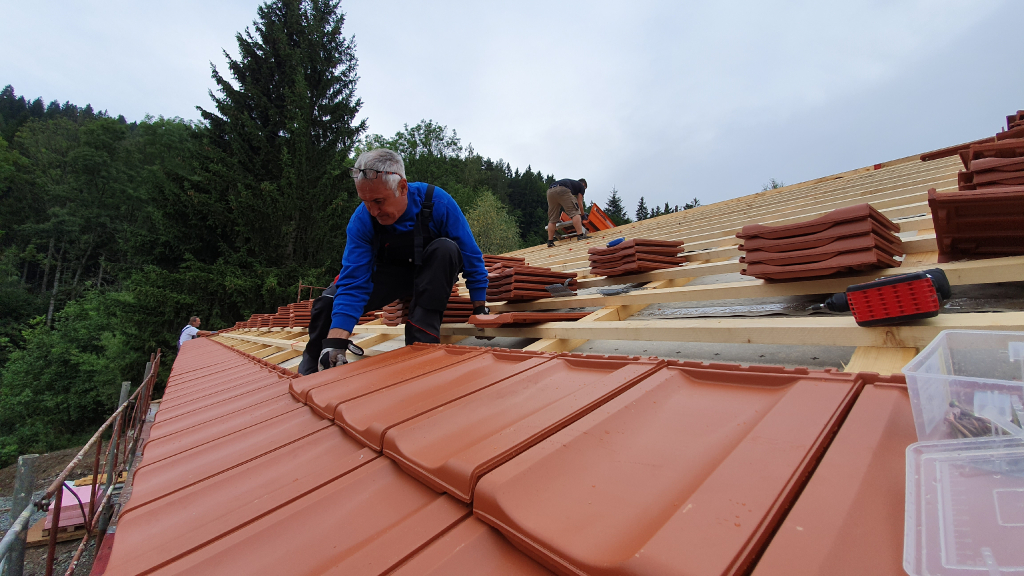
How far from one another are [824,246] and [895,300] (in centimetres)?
68

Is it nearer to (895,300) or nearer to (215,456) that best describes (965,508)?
(895,300)

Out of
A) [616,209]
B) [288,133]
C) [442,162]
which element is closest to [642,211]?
[616,209]

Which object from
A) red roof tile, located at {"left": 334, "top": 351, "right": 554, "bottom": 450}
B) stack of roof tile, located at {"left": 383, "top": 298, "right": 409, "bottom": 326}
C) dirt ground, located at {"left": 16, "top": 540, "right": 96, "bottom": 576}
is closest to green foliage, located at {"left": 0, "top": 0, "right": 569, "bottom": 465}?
dirt ground, located at {"left": 16, "top": 540, "right": 96, "bottom": 576}

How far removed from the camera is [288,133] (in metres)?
17.4

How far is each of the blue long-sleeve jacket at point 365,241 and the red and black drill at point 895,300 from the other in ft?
6.13

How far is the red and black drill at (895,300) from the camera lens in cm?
123

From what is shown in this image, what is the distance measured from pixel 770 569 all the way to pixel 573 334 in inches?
66.7

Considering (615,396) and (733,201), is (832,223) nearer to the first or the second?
(615,396)

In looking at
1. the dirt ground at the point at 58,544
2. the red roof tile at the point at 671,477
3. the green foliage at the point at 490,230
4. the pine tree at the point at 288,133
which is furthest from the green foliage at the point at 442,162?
the red roof tile at the point at 671,477

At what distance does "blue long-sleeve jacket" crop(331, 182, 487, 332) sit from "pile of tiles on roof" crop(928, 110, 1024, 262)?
2112 millimetres

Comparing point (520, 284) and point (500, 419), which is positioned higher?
point (520, 284)

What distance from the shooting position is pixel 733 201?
7.39 m

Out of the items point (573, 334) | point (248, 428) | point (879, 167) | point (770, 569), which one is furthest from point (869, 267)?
point (879, 167)

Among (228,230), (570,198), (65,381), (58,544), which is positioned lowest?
(58,544)
